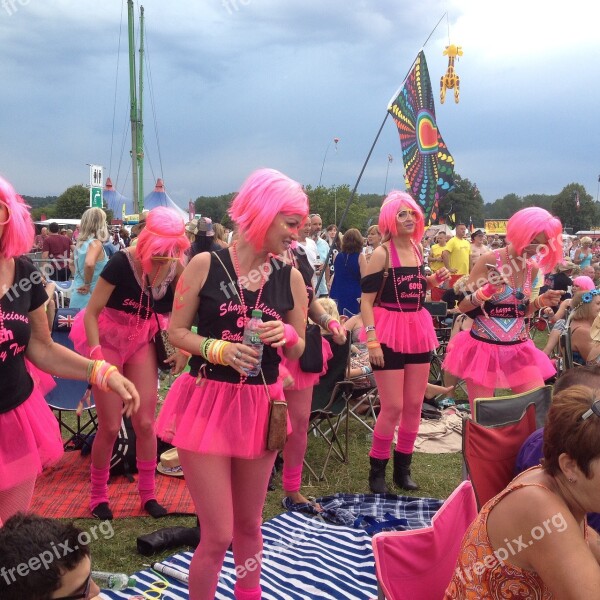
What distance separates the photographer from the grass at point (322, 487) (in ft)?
11.5

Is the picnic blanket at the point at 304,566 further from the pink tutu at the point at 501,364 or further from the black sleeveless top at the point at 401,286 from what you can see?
the black sleeveless top at the point at 401,286

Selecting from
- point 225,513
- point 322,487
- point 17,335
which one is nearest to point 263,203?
point 17,335

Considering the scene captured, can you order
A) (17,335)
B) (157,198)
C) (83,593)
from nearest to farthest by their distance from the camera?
1. (83,593)
2. (17,335)
3. (157,198)

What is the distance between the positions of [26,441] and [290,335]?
108 cm

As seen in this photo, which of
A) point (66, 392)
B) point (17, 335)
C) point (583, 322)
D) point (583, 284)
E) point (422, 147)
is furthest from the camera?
point (583, 284)

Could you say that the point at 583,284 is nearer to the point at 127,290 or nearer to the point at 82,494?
the point at 127,290

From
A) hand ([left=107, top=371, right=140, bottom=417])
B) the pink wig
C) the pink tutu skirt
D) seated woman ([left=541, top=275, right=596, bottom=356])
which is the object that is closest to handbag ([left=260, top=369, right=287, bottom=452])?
the pink tutu skirt

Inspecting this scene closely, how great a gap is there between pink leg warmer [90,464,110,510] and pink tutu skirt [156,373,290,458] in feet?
5.39

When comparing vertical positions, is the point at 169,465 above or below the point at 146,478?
below

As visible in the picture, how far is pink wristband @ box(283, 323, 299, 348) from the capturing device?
96.9 inches

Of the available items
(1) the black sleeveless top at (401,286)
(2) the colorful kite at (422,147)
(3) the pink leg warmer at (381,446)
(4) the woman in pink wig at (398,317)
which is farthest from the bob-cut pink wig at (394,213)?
(2) the colorful kite at (422,147)

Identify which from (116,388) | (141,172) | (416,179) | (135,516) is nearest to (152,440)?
(135,516)

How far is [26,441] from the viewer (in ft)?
7.16

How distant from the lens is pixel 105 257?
626 centimetres
